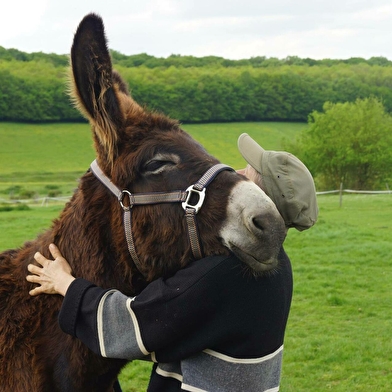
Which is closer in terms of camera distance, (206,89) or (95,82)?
(95,82)

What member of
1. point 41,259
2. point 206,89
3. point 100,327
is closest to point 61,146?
point 206,89

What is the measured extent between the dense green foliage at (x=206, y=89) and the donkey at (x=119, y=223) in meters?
61.0

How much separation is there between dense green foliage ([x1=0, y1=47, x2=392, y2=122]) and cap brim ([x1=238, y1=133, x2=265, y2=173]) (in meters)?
60.8

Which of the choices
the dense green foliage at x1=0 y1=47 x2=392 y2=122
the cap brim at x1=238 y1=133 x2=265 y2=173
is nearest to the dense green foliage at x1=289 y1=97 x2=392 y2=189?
the dense green foliage at x1=0 y1=47 x2=392 y2=122

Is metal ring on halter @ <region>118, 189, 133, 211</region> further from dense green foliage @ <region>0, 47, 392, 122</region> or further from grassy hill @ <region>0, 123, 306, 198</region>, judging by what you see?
dense green foliage @ <region>0, 47, 392, 122</region>

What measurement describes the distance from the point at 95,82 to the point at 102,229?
26.3 inches

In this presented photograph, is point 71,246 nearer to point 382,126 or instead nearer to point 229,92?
point 382,126

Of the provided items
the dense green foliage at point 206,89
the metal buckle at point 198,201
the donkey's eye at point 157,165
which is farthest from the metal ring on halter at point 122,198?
the dense green foliage at point 206,89

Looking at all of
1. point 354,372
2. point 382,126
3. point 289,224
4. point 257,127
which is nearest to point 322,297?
point 354,372

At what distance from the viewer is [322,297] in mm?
9656

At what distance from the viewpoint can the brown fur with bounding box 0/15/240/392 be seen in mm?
2309

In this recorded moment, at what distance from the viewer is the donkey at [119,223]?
2.20 m

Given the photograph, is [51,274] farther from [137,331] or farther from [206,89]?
[206,89]

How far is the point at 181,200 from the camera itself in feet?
7.48
